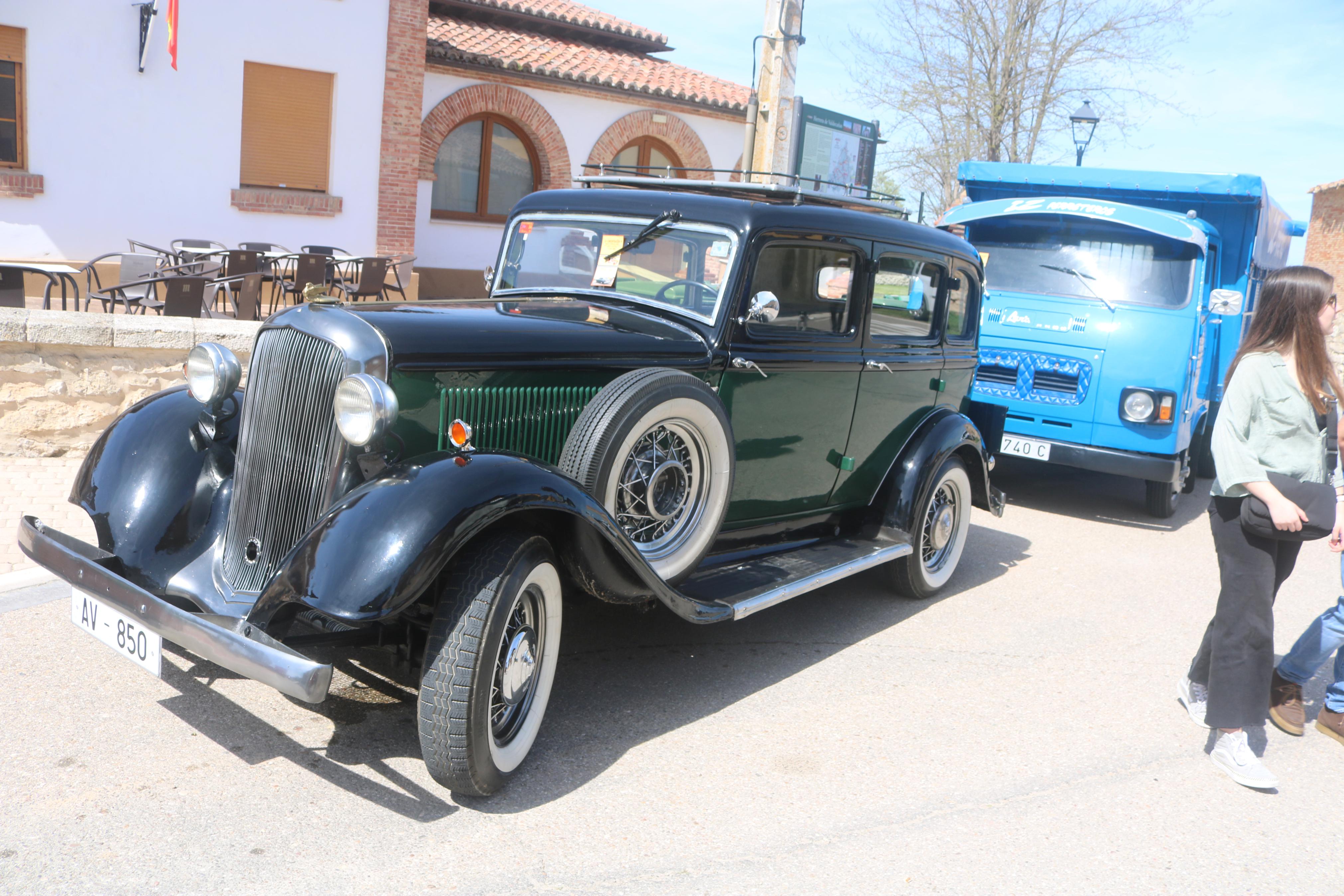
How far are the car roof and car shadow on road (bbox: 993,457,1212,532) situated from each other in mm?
3796

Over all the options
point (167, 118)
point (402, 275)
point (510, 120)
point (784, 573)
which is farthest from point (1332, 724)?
point (510, 120)

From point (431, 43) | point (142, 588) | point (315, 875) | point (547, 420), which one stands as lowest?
point (315, 875)

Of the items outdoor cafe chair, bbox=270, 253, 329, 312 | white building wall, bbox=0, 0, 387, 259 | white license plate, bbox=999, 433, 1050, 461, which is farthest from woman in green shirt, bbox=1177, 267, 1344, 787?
white building wall, bbox=0, 0, 387, 259

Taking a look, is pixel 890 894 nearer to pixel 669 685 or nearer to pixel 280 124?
pixel 669 685

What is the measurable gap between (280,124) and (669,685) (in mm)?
11616

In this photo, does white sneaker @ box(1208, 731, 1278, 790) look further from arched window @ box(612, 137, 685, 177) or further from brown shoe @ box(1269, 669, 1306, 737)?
arched window @ box(612, 137, 685, 177)

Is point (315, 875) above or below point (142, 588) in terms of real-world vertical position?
below

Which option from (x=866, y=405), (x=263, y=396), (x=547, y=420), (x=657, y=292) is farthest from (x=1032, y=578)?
(x=263, y=396)

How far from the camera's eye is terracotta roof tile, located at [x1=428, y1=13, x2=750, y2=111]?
15719 millimetres

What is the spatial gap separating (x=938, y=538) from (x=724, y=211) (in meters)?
2.24

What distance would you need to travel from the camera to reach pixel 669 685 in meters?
4.12

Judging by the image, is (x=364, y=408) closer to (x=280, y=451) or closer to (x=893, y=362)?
(x=280, y=451)

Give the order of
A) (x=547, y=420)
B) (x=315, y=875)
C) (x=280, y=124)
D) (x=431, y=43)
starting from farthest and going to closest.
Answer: (x=431, y=43) → (x=280, y=124) → (x=547, y=420) → (x=315, y=875)

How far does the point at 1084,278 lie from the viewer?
7.98m
